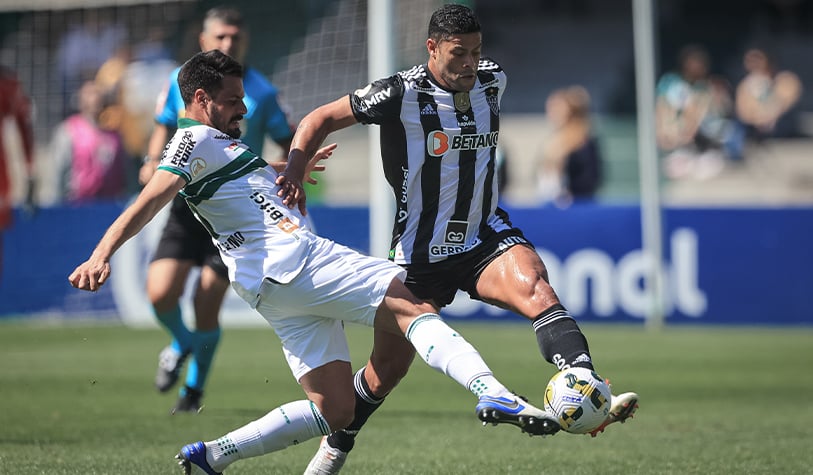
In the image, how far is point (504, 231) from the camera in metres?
6.40

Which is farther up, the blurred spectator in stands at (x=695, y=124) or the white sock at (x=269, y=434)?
the blurred spectator in stands at (x=695, y=124)

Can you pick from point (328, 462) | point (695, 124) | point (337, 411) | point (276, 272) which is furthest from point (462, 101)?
point (695, 124)

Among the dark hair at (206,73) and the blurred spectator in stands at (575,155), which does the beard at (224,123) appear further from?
the blurred spectator in stands at (575,155)

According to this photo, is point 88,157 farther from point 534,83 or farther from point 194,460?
point 534,83

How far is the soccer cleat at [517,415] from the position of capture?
4.91m

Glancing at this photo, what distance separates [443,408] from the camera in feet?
32.0

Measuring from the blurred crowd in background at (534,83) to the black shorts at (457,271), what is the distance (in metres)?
7.82

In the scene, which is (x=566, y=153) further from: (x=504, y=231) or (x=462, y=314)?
(x=504, y=231)

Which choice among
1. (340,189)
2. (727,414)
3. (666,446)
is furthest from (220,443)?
(340,189)

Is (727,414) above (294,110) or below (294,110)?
below

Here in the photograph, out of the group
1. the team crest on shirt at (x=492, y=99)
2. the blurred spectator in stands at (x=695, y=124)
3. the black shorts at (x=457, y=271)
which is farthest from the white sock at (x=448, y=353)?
the blurred spectator in stands at (x=695, y=124)

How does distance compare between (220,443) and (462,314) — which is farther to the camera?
(462,314)

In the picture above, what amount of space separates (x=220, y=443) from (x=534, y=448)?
8.81 feet

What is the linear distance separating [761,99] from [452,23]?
60.9 ft
